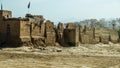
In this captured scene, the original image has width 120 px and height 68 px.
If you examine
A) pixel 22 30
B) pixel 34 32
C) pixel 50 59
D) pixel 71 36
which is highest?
pixel 22 30

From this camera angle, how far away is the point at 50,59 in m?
28.5

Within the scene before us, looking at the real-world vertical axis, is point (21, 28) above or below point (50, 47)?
above

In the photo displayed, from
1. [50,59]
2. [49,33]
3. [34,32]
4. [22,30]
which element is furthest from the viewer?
[49,33]

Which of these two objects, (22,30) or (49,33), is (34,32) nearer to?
(22,30)

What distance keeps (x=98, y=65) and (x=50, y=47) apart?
12843 mm

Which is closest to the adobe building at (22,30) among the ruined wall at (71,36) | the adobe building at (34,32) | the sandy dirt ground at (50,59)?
the adobe building at (34,32)

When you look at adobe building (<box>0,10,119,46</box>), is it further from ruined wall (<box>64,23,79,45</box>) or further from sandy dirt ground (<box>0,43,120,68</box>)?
sandy dirt ground (<box>0,43,120,68</box>)

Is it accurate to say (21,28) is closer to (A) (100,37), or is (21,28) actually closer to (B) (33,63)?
(B) (33,63)

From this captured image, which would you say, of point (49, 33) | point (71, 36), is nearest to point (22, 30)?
point (49, 33)

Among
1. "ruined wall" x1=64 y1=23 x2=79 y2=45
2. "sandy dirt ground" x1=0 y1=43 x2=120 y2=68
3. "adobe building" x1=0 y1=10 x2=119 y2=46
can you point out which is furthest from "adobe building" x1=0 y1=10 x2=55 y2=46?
"ruined wall" x1=64 y1=23 x2=79 y2=45

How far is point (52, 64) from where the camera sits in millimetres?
25078

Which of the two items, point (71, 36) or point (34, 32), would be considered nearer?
point (34, 32)

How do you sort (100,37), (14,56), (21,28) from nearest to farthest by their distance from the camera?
(14,56), (21,28), (100,37)

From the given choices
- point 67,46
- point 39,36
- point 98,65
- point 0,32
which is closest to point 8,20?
point 0,32
